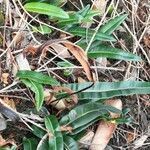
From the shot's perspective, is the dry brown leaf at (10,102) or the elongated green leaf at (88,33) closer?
the dry brown leaf at (10,102)

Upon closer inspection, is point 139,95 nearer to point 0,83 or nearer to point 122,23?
point 122,23

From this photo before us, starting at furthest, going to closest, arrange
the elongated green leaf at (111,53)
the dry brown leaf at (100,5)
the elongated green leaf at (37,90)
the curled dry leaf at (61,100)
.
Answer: the dry brown leaf at (100,5) → the elongated green leaf at (111,53) → the curled dry leaf at (61,100) → the elongated green leaf at (37,90)

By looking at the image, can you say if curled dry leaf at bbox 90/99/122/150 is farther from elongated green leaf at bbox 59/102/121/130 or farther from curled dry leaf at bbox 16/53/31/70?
curled dry leaf at bbox 16/53/31/70

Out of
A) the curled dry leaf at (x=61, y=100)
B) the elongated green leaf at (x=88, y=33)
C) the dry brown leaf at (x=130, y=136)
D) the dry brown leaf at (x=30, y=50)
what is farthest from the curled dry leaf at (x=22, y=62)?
the dry brown leaf at (x=130, y=136)

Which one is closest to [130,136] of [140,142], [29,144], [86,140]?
[140,142]

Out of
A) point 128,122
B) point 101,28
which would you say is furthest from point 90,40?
point 128,122

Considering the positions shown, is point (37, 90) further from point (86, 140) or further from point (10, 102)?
point (86, 140)

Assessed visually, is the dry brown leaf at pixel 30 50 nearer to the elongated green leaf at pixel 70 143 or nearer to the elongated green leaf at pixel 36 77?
the elongated green leaf at pixel 36 77
